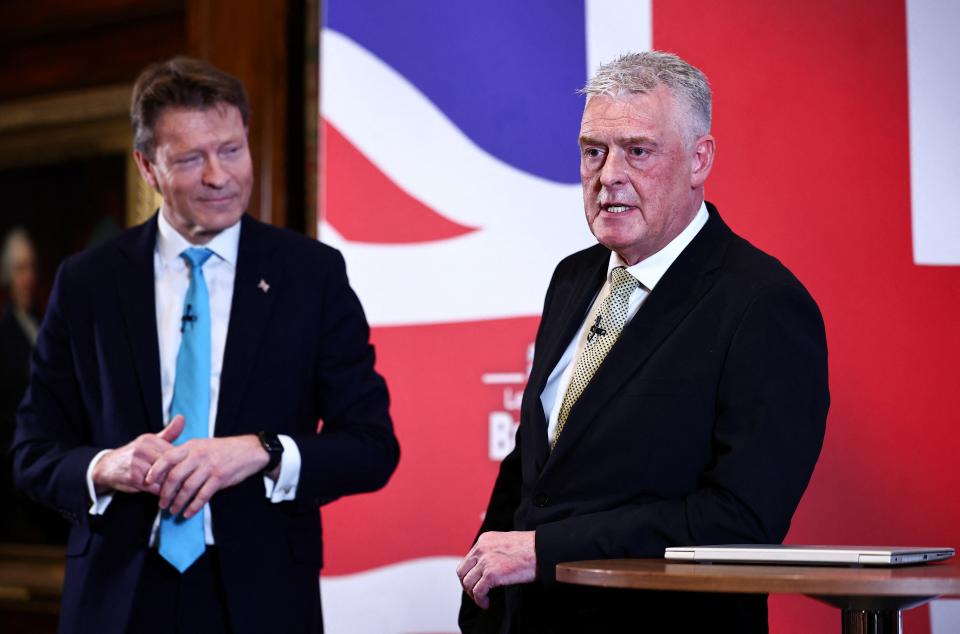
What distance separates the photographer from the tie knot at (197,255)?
2467 mm

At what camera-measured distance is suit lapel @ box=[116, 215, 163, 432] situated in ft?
7.70

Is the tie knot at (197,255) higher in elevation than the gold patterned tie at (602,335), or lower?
higher

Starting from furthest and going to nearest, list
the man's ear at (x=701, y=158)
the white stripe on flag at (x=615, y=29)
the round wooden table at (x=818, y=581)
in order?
the white stripe on flag at (x=615, y=29) < the man's ear at (x=701, y=158) < the round wooden table at (x=818, y=581)

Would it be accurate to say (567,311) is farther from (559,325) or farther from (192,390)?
(192,390)

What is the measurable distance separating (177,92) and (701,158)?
45.9 inches

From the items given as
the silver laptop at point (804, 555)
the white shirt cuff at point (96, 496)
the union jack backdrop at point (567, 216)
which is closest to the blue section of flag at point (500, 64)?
the union jack backdrop at point (567, 216)

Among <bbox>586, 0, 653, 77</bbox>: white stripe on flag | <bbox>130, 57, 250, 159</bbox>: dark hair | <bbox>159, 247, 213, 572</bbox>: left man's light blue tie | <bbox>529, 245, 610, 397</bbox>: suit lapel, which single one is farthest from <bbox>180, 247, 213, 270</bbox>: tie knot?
<bbox>586, 0, 653, 77</bbox>: white stripe on flag

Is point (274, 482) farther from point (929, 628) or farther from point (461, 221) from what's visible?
point (929, 628)

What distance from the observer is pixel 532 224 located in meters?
3.20

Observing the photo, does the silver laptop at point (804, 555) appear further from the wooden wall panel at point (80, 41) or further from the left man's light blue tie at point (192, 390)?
the wooden wall panel at point (80, 41)

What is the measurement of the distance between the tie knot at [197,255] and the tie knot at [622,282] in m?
0.92

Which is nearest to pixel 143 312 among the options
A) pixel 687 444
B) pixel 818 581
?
pixel 687 444

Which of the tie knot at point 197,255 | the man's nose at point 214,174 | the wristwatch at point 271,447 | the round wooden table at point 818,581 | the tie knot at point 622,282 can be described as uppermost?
the man's nose at point 214,174

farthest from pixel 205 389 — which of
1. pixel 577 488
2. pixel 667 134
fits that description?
pixel 667 134
